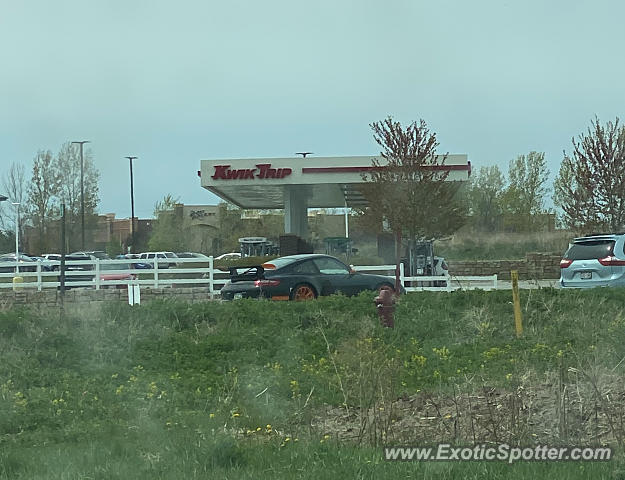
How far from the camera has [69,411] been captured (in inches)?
376

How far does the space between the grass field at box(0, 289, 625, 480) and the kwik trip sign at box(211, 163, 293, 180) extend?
24.7 m

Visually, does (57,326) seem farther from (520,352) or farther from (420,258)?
(420,258)

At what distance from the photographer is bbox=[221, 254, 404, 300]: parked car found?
68.8ft

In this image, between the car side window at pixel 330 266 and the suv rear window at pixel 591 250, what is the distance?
5.39 meters

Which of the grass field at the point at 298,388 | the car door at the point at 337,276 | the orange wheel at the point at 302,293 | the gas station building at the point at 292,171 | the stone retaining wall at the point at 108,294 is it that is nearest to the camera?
the grass field at the point at 298,388

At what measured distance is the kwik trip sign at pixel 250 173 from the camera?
134 ft

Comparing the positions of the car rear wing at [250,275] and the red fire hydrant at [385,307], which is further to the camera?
the car rear wing at [250,275]

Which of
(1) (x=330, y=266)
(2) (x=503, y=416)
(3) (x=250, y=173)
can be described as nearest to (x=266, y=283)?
(1) (x=330, y=266)

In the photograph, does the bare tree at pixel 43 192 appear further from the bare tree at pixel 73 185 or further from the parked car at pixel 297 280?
the parked car at pixel 297 280

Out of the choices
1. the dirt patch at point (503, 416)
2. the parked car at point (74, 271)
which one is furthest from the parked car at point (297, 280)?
the dirt patch at point (503, 416)

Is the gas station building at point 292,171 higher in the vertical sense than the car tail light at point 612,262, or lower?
higher

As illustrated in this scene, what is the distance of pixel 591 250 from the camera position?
21.5 m

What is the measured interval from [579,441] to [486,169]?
203 ft

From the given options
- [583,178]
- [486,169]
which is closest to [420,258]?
[583,178]
